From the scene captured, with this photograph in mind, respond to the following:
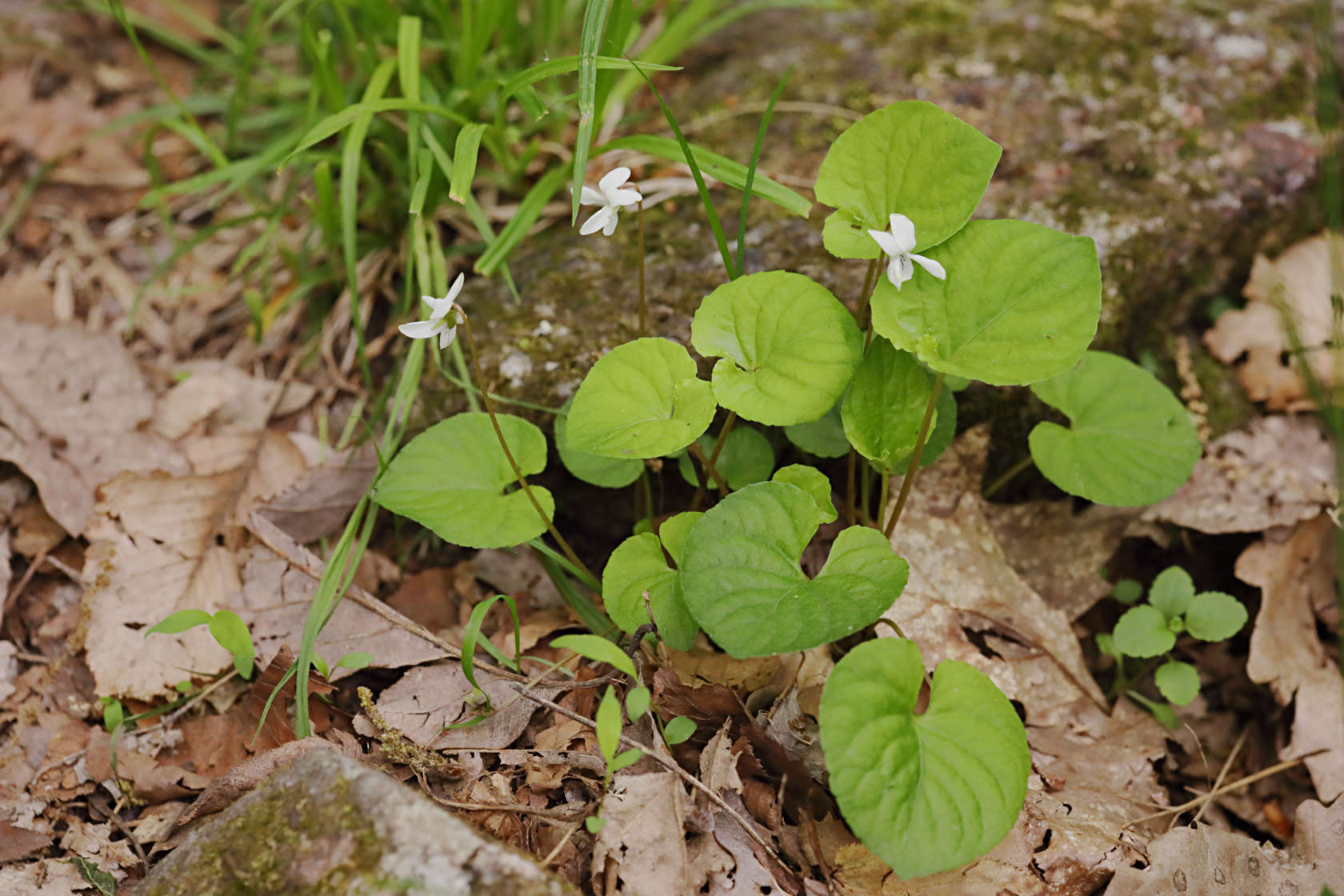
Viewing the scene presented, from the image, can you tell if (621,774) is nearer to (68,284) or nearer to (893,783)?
(893,783)

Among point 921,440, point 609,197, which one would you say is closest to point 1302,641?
point 921,440

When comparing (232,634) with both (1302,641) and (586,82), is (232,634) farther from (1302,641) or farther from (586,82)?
(1302,641)

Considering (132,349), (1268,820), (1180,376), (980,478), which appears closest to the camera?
(1268,820)

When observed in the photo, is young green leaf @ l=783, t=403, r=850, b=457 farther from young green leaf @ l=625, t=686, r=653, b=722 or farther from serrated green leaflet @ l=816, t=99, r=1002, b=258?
young green leaf @ l=625, t=686, r=653, b=722

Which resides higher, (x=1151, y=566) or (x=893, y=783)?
(x=893, y=783)

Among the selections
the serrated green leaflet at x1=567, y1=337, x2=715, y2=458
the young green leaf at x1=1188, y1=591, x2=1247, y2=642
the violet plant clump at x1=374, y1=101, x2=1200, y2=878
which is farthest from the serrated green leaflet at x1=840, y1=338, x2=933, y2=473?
the young green leaf at x1=1188, y1=591, x2=1247, y2=642

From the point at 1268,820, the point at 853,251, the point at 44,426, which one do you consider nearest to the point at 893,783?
the point at 853,251
